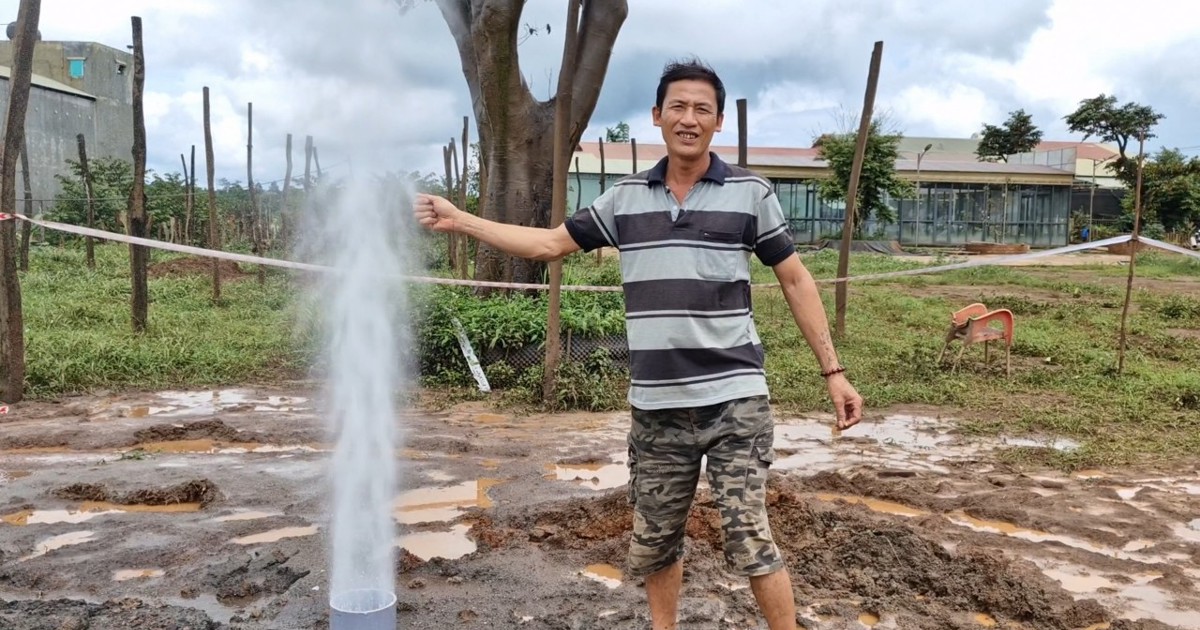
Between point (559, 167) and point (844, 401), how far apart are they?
5.15 meters

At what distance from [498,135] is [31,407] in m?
6.10

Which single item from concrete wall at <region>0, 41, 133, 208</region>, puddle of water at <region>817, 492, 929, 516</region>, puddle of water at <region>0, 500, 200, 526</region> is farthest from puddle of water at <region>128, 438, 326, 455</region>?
concrete wall at <region>0, 41, 133, 208</region>

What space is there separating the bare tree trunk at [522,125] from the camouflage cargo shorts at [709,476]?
341 inches

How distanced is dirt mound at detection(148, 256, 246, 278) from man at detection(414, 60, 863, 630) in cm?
1770

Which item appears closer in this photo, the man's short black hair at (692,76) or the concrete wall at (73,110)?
the man's short black hair at (692,76)

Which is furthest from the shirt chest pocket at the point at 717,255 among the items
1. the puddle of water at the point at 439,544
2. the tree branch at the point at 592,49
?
the tree branch at the point at 592,49

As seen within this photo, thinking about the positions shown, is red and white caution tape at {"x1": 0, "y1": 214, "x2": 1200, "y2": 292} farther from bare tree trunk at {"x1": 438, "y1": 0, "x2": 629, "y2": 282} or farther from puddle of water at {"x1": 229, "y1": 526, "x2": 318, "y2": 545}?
bare tree trunk at {"x1": 438, "y1": 0, "x2": 629, "y2": 282}

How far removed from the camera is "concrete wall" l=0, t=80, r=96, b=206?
1166 inches

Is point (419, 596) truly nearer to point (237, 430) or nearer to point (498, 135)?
point (237, 430)

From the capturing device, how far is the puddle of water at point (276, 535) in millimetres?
4195

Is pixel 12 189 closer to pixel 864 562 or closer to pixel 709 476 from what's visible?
pixel 709 476

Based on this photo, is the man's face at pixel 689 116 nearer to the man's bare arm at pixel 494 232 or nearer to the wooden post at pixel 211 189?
the man's bare arm at pixel 494 232

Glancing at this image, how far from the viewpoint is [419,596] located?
3512 mm

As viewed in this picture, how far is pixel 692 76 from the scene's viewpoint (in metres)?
2.71
